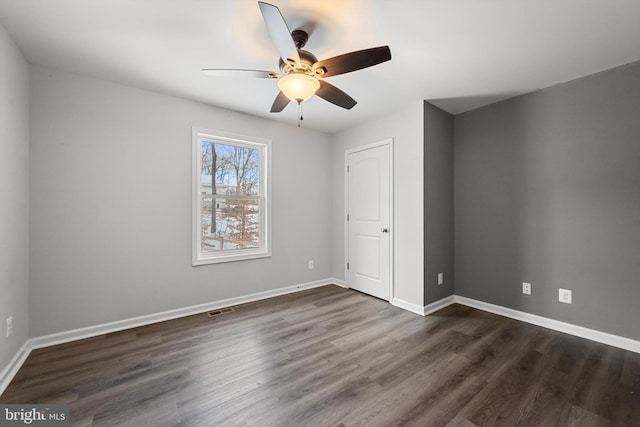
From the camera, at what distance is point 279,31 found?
1500mm

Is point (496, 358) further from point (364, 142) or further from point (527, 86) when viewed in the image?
point (364, 142)

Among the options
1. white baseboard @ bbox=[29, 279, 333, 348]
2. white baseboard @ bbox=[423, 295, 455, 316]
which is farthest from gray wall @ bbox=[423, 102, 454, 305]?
white baseboard @ bbox=[29, 279, 333, 348]

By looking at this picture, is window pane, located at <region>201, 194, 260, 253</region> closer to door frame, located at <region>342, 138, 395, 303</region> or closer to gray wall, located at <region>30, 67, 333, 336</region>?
gray wall, located at <region>30, 67, 333, 336</region>

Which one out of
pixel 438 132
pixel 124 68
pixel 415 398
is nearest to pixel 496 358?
pixel 415 398

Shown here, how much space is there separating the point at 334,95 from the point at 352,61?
0.48 metres

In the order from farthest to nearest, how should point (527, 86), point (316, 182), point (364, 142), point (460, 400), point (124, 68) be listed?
point (316, 182)
point (364, 142)
point (527, 86)
point (124, 68)
point (460, 400)

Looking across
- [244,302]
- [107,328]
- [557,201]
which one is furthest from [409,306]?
[107,328]

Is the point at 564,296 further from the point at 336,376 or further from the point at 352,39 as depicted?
the point at 352,39

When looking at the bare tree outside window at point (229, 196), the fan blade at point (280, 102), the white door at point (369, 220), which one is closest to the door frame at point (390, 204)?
the white door at point (369, 220)

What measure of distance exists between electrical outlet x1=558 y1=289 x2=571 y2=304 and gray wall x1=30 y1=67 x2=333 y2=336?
344cm

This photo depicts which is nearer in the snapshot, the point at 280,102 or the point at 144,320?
the point at 280,102

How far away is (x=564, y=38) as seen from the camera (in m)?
1.95

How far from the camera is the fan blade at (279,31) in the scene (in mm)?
1344

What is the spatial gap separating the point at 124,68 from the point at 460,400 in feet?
12.3
